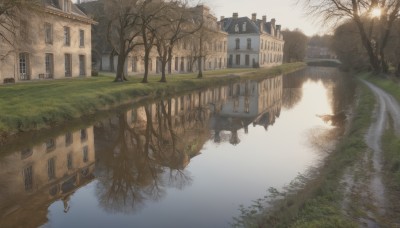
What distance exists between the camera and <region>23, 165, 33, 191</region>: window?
31.2 feet

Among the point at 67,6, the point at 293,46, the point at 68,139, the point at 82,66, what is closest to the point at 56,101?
the point at 68,139

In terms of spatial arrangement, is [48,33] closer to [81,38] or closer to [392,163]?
[81,38]

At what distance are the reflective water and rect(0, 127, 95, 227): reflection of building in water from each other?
25 mm

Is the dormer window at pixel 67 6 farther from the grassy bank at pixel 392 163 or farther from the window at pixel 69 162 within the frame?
the grassy bank at pixel 392 163

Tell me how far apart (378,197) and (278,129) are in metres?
10.1

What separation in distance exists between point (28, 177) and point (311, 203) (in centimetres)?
772

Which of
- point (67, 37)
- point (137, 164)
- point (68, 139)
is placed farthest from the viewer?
point (67, 37)

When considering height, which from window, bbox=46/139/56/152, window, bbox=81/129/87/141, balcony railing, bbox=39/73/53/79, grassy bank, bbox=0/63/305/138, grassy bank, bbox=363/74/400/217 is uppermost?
balcony railing, bbox=39/73/53/79

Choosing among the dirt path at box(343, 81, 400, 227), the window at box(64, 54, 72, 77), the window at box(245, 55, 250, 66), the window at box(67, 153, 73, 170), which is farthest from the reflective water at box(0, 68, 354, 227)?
the window at box(245, 55, 250, 66)

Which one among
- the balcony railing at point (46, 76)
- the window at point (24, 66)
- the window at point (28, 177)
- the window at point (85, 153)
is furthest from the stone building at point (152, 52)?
the window at point (28, 177)

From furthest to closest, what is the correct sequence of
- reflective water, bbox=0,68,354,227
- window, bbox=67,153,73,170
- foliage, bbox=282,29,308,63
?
foliage, bbox=282,29,308,63
window, bbox=67,153,73,170
reflective water, bbox=0,68,354,227

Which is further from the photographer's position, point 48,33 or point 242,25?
point 242,25

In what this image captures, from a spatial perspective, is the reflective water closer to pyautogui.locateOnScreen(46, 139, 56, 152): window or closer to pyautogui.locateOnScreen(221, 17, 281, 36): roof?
pyautogui.locateOnScreen(46, 139, 56, 152): window

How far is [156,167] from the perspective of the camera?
446 inches
